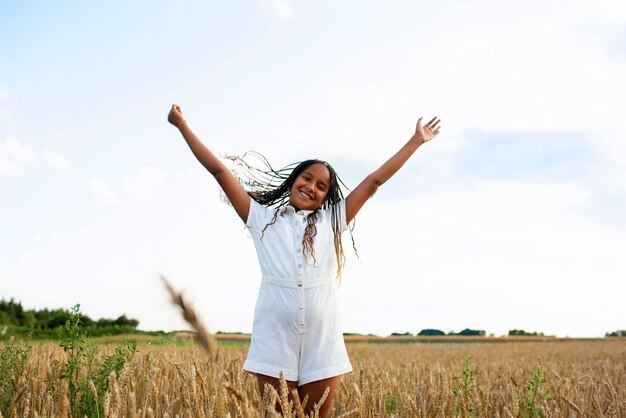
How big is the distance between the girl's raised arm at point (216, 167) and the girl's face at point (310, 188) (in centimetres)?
30

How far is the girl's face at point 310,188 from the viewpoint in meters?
3.69

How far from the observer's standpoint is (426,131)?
396 cm

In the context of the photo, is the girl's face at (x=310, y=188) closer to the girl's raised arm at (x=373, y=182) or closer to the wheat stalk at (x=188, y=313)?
the girl's raised arm at (x=373, y=182)

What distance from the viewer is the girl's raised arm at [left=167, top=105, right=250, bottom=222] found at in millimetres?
3703

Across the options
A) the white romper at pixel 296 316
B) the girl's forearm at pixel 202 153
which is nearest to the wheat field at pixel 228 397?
the white romper at pixel 296 316

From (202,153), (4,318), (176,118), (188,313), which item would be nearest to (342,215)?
(202,153)

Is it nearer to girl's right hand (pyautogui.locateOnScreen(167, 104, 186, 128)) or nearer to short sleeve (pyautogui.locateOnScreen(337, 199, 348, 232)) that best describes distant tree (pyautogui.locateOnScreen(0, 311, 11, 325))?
girl's right hand (pyautogui.locateOnScreen(167, 104, 186, 128))

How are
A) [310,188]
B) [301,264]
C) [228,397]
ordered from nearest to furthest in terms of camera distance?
[228,397], [301,264], [310,188]

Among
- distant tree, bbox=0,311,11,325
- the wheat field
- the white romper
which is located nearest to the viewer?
the wheat field

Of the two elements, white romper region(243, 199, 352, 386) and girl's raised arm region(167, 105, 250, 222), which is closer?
white romper region(243, 199, 352, 386)

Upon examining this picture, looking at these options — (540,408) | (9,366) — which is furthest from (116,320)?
(540,408)

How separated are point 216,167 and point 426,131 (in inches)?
53.5

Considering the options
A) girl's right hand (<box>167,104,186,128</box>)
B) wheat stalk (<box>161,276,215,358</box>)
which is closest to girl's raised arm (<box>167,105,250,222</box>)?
girl's right hand (<box>167,104,186,128</box>)

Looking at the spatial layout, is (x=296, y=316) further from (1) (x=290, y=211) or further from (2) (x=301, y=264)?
(1) (x=290, y=211)
